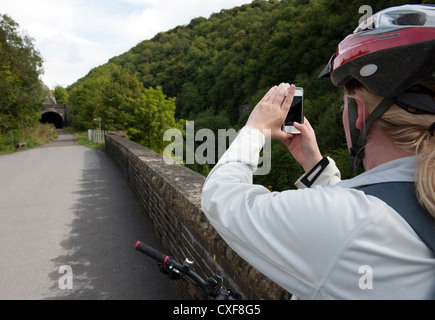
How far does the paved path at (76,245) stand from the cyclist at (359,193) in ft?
9.70

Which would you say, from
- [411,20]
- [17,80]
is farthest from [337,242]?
[17,80]

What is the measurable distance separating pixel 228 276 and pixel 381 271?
5.74 ft

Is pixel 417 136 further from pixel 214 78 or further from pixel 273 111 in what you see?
pixel 214 78

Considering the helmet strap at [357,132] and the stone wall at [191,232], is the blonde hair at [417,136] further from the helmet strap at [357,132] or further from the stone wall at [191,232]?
the stone wall at [191,232]

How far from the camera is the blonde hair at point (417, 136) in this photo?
0.81 m

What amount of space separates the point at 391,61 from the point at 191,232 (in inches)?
104

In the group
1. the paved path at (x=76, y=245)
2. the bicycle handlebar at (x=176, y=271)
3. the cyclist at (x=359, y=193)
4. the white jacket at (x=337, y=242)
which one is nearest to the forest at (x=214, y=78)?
the cyclist at (x=359, y=193)

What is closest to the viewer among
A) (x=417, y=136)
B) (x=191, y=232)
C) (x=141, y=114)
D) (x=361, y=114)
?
(x=417, y=136)

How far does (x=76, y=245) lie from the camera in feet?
16.5

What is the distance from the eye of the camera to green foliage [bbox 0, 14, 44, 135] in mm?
24703

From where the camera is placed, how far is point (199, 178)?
444 centimetres

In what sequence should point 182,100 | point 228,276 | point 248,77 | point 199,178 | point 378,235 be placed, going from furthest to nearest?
point 182,100 → point 248,77 → point 199,178 → point 228,276 → point 378,235
